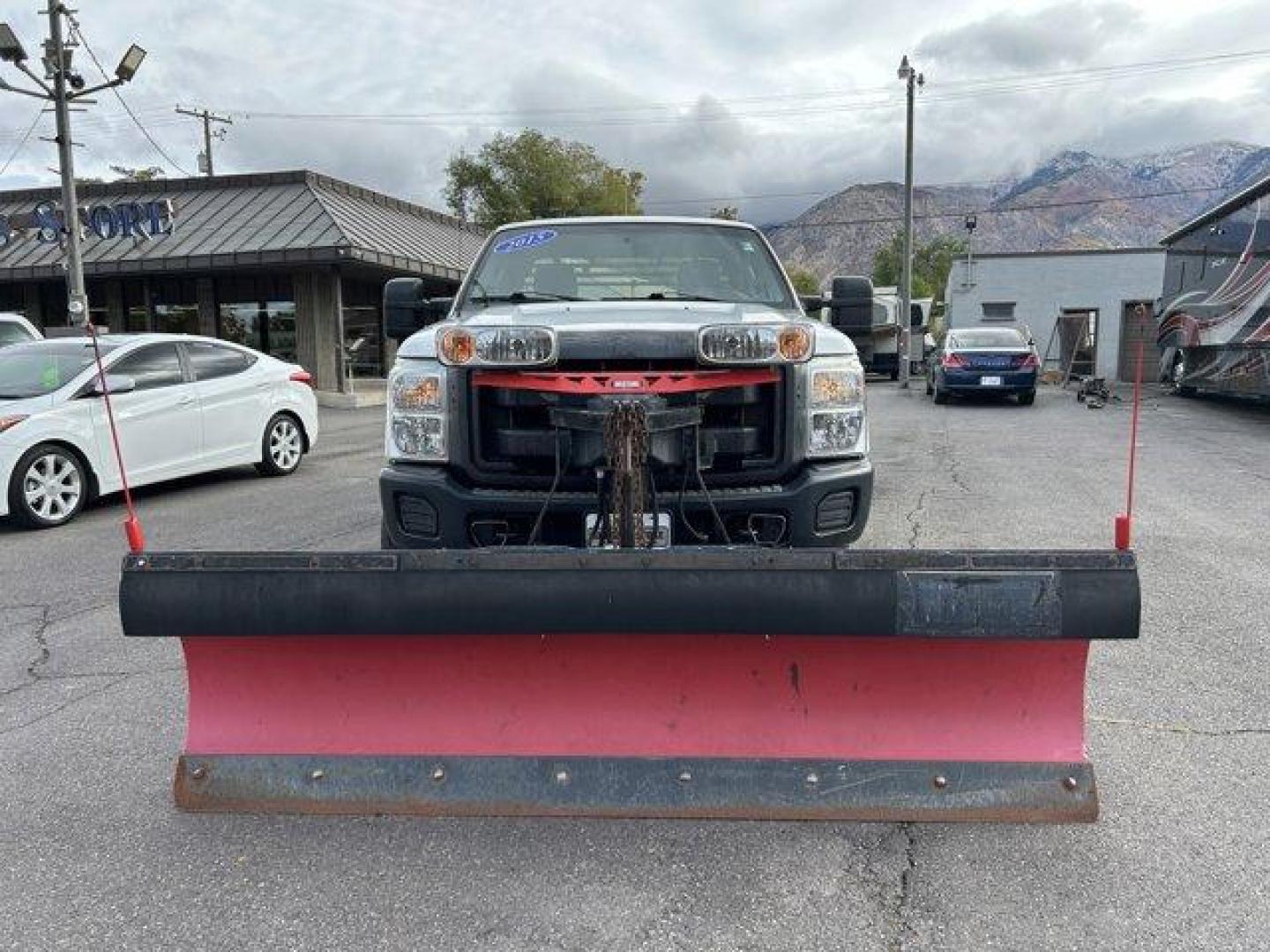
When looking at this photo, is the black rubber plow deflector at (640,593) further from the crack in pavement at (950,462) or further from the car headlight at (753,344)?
the crack in pavement at (950,462)

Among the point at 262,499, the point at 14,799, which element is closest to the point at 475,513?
the point at 14,799

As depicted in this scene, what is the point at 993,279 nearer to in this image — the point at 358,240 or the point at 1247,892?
the point at 358,240

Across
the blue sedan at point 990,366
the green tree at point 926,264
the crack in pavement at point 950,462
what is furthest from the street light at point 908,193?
the green tree at point 926,264

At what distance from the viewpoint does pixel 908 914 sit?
2.45 meters

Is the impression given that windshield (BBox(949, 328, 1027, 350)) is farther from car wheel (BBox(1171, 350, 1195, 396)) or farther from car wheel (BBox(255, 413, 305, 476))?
car wheel (BBox(255, 413, 305, 476))

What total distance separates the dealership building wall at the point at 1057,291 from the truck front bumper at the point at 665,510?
97.0ft

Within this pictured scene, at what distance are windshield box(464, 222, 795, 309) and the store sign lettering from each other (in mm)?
20155

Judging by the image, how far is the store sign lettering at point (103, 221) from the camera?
21.9 meters

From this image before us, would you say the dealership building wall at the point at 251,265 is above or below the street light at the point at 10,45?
below

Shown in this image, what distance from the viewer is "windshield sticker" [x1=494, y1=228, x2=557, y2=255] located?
483 centimetres

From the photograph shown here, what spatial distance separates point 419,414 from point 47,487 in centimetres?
565

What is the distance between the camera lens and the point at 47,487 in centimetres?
762

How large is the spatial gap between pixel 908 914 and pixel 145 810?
7.62 ft

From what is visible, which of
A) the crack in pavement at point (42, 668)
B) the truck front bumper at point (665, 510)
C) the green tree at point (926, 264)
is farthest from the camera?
the green tree at point (926, 264)
